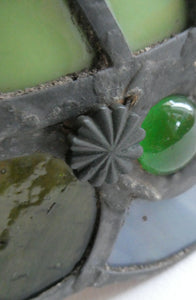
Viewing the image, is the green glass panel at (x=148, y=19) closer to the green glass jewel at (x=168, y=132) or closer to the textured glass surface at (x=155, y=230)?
the green glass jewel at (x=168, y=132)

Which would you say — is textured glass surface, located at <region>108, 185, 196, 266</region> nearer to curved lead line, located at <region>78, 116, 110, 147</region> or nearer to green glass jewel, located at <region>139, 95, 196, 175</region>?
green glass jewel, located at <region>139, 95, 196, 175</region>

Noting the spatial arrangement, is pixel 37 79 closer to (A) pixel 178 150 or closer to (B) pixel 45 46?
Result: (B) pixel 45 46

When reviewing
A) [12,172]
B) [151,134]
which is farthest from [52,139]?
[151,134]

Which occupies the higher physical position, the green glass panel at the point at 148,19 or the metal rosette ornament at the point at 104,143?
the green glass panel at the point at 148,19

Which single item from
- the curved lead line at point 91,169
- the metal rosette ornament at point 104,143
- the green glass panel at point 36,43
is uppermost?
the green glass panel at point 36,43

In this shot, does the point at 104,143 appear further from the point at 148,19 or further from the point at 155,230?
the point at 155,230

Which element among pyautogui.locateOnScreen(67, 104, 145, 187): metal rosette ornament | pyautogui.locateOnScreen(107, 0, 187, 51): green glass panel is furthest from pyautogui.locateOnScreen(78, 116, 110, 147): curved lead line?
pyautogui.locateOnScreen(107, 0, 187, 51): green glass panel

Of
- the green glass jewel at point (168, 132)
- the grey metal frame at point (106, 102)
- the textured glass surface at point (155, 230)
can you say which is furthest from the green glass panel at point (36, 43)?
the textured glass surface at point (155, 230)
